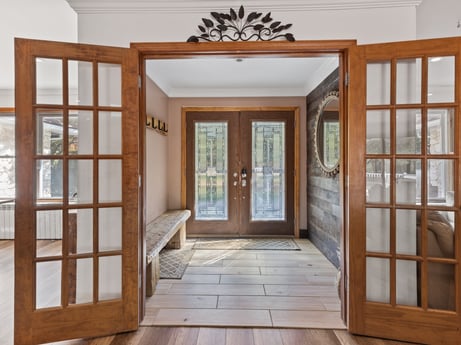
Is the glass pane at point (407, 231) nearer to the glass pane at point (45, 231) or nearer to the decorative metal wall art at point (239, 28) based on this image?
the decorative metal wall art at point (239, 28)

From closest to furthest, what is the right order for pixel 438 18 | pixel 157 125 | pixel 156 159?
pixel 438 18, pixel 157 125, pixel 156 159

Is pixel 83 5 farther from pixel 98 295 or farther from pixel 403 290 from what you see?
pixel 403 290

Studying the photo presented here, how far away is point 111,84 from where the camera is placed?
2.11 m

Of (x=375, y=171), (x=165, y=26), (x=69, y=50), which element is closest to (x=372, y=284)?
(x=375, y=171)

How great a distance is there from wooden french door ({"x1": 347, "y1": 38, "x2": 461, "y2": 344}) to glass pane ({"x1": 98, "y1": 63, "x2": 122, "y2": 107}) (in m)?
1.66

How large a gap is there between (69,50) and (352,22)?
2.01m

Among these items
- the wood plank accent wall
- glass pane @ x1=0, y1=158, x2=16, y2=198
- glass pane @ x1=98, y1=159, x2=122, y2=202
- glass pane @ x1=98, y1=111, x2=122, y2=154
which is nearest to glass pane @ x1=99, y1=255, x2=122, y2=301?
glass pane @ x1=98, y1=159, x2=122, y2=202

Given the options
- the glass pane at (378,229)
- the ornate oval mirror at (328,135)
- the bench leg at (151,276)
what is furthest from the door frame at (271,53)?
the ornate oval mirror at (328,135)

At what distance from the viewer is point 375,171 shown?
83.0 inches

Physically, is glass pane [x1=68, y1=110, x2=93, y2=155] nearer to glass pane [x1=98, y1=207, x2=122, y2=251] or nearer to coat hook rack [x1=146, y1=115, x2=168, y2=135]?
glass pane [x1=98, y1=207, x2=122, y2=251]

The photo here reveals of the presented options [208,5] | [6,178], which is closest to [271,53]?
[208,5]

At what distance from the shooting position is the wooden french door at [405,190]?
198cm

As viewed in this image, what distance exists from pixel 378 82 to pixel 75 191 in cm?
229

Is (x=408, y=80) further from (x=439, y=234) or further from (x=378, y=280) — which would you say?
(x=378, y=280)
